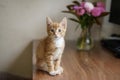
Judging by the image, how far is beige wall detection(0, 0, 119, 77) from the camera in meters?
1.77

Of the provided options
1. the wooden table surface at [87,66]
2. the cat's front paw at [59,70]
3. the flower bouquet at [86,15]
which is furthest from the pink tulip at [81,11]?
the cat's front paw at [59,70]

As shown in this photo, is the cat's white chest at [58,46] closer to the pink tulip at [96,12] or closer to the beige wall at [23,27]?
the pink tulip at [96,12]

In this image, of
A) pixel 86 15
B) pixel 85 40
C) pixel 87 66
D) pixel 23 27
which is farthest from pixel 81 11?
pixel 23 27

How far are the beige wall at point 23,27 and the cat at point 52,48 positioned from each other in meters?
0.65

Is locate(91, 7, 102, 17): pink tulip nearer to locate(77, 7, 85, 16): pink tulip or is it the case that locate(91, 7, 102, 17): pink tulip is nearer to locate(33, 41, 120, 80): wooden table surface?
locate(77, 7, 85, 16): pink tulip

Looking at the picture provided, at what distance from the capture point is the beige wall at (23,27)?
177cm

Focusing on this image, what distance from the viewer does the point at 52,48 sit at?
112cm

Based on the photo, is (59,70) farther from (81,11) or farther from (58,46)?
(81,11)

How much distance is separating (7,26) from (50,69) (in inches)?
31.9

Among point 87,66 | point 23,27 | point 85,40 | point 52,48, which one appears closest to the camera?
point 52,48

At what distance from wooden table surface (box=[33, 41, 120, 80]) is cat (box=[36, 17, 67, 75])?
0.05 meters

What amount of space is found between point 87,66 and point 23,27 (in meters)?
0.73

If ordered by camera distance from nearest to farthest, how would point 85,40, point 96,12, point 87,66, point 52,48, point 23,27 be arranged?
point 52,48 → point 87,66 → point 96,12 → point 85,40 → point 23,27

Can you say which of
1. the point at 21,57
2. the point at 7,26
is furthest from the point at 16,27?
the point at 21,57
